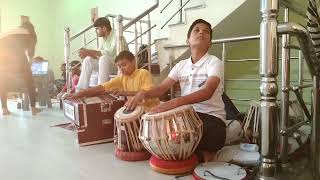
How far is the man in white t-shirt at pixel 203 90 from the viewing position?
77.5 inches

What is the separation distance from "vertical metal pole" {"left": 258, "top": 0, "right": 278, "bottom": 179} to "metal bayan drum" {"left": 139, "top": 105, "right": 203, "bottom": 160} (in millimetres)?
553

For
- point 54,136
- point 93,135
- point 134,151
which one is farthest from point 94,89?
point 134,151

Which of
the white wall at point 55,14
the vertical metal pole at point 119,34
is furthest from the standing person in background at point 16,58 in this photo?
the white wall at point 55,14

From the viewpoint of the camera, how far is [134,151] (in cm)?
220

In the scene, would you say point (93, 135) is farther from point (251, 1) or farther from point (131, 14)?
point (131, 14)

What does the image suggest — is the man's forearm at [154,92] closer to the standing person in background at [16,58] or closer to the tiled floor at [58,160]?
the tiled floor at [58,160]

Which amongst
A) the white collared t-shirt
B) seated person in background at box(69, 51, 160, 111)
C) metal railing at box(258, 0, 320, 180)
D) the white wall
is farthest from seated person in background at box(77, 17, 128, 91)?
metal railing at box(258, 0, 320, 180)

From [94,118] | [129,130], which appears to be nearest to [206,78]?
[129,130]

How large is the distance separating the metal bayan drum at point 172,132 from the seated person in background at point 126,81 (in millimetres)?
827

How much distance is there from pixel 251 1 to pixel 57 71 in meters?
6.85

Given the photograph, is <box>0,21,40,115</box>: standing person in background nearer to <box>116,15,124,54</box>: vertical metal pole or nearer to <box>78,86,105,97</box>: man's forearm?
<box>116,15,124,54</box>: vertical metal pole

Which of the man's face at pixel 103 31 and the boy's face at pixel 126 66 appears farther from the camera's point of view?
the man's face at pixel 103 31

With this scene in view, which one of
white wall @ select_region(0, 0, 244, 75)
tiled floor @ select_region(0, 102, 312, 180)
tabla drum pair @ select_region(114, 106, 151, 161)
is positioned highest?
white wall @ select_region(0, 0, 244, 75)

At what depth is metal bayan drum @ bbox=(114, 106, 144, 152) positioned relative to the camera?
2197mm
